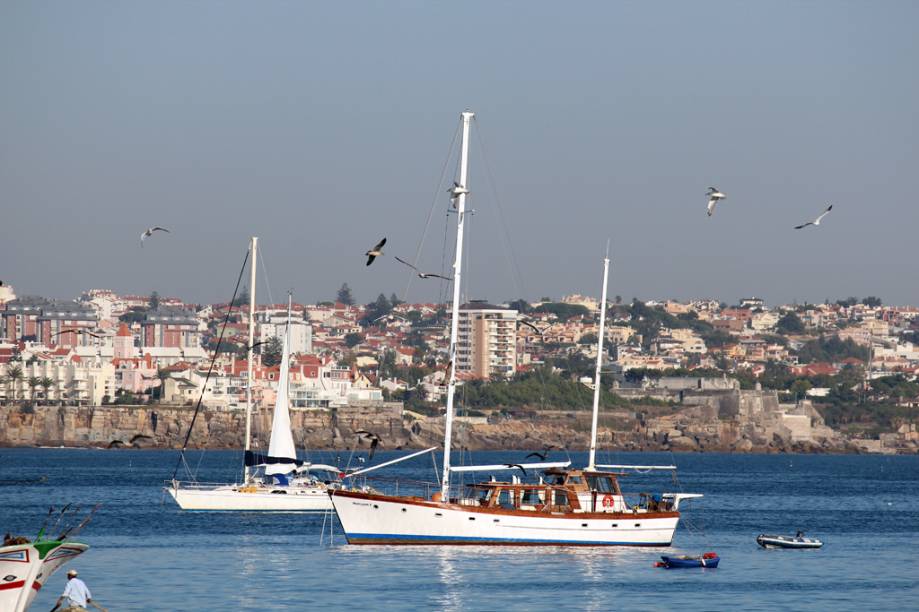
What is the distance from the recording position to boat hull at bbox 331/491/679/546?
109 feet

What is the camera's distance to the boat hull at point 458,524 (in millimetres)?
33219

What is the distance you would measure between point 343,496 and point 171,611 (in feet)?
27.2

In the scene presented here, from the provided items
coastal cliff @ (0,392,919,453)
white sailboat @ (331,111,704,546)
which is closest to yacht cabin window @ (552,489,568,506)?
white sailboat @ (331,111,704,546)

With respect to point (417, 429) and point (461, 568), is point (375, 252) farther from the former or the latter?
point (417, 429)

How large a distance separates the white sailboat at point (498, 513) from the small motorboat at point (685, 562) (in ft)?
6.31

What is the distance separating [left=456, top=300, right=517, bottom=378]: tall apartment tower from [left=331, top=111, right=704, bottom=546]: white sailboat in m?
135

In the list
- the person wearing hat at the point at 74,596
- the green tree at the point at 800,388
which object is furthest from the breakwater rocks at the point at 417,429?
the person wearing hat at the point at 74,596

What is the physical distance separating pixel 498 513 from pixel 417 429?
98.8 meters

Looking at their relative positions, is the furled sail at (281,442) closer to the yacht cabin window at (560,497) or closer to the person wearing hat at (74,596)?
the yacht cabin window at (560,497)

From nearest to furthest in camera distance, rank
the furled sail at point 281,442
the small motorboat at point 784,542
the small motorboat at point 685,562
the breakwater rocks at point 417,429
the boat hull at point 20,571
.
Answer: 1. the boat hull at point 20,571
2. the small motorboat at point 685,562
3. the small motorboat at point 784,542
4. the furled sail at point 281,442
5. the breakwater rocks at point 417,429

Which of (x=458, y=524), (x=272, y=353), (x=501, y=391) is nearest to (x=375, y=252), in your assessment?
(x=458, y=524)

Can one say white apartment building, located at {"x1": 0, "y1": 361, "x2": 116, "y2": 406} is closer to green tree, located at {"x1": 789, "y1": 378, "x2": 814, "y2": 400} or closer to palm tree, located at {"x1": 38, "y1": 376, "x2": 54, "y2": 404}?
palm tree, located at {"x1": 38, "y1": 376, "x2": 54, "y2": 404}

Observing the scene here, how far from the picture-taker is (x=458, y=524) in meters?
33.3

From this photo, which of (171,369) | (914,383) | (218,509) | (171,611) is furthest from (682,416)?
(171,611)
